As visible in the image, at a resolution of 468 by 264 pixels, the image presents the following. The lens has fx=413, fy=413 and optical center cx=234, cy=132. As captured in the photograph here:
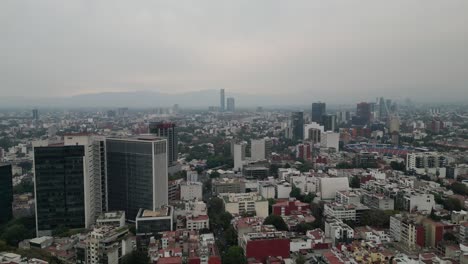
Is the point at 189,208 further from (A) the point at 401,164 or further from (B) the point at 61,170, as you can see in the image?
(A) the point at 401,164

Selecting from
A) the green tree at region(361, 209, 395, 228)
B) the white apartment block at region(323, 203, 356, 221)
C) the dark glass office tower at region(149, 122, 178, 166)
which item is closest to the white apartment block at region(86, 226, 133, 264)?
the white apartment block at region(323, 203, 356, 221)

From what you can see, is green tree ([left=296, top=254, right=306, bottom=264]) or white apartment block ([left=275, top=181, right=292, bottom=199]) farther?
white apartment block ([left=275, top=181, right=292, bottom=199])

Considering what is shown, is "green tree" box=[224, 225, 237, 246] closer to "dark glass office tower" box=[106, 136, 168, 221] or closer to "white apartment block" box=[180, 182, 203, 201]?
"dark glass office tower" box=[106, 136, 168, 221]

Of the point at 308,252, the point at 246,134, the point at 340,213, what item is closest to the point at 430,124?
the point at 246,134

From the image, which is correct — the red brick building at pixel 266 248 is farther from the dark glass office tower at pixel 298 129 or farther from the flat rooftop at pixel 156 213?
the dark glass office tower at pixel 298 129

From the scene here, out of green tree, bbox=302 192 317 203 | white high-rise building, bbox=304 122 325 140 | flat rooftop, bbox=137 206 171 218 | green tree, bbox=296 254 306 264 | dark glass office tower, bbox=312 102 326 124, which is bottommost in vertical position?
green tree, bbox=302 192 317 203

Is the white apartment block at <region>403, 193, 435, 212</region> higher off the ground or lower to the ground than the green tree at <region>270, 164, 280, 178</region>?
higher
